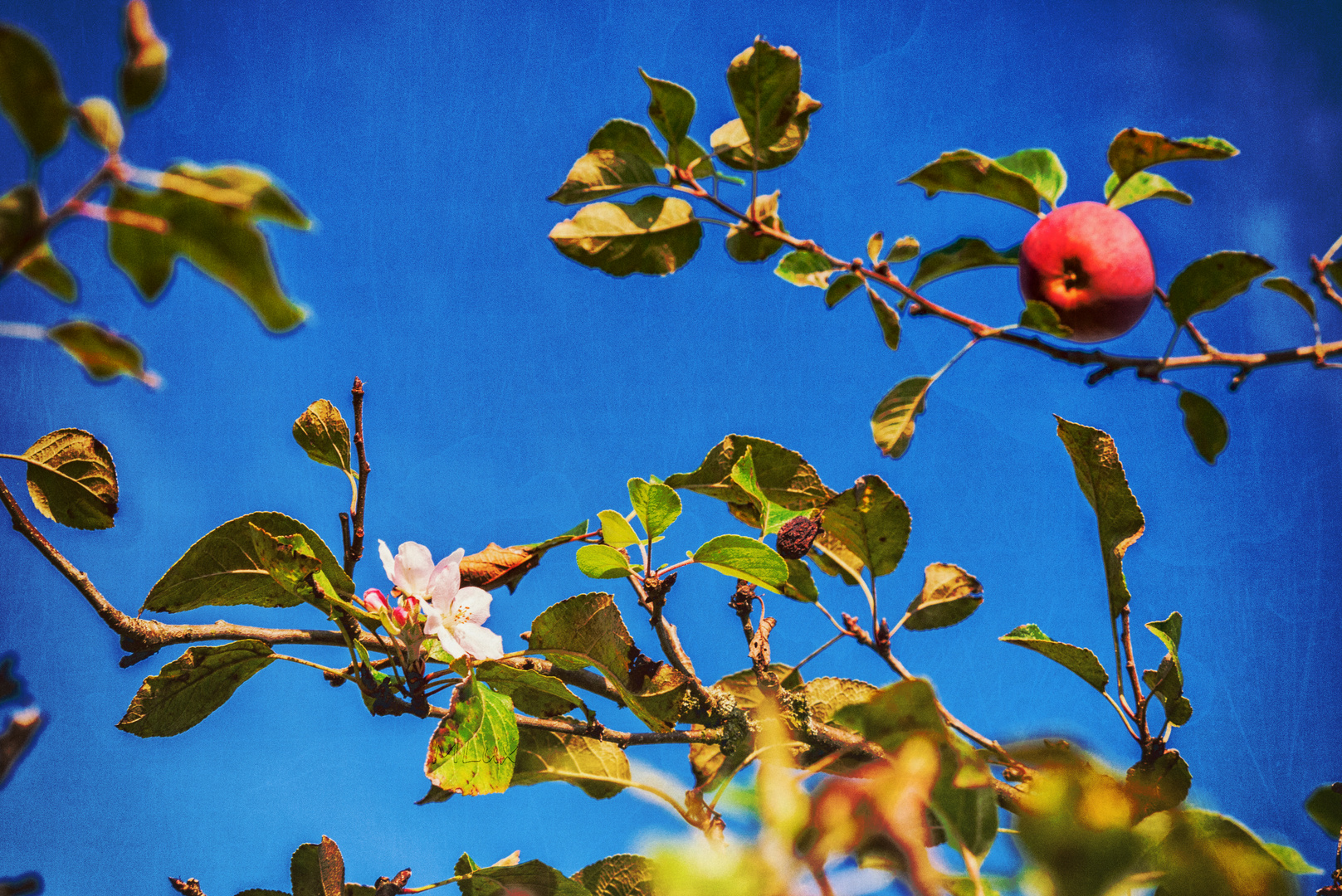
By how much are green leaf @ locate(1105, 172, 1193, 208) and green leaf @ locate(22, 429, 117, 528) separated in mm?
986

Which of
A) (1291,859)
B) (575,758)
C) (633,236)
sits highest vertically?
(633,236)

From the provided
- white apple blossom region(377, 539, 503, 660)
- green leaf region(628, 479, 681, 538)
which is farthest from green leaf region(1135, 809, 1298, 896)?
white apple blossom region(377, 539, 503, 660)

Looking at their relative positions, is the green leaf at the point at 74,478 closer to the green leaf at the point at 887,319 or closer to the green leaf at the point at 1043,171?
the green leaf at the point at 887,319

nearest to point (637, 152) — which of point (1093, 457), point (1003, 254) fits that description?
point (1003, 254)

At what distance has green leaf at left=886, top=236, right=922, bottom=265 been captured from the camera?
32.1 inches

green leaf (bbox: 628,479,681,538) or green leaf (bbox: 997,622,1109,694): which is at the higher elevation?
green leaf (bbox: 628,479,681,538)

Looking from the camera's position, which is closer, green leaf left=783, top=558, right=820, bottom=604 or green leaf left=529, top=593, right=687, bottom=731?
green leaf left=529, top=593, right=687, bottom=731

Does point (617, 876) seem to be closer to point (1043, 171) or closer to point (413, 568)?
point (413, 568)

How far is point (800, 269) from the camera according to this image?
32.2 inches

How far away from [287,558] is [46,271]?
435 millimetres

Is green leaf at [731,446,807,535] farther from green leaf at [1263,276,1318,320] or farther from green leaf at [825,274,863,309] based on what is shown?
green leaf at [1263,276,1318,320]

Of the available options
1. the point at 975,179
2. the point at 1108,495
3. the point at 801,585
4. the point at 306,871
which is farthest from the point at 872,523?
the point at 306,871

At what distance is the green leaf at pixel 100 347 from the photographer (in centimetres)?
30

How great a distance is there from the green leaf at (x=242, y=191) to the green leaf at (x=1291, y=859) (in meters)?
0.62
